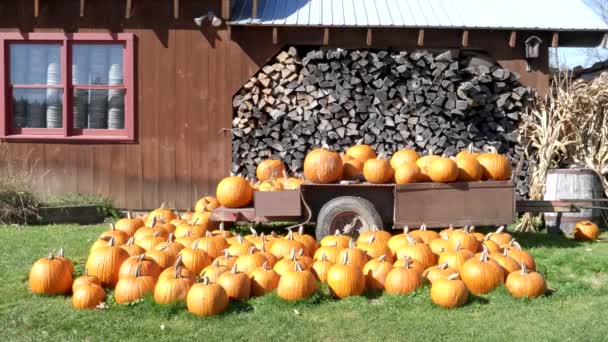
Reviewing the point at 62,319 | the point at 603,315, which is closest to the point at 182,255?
the point at 62,319

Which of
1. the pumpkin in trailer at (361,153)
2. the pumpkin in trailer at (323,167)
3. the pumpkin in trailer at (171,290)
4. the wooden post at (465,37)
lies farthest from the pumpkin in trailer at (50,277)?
the wooden post at (465,37)

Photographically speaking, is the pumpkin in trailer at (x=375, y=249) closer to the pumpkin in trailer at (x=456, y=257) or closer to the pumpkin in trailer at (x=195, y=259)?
the pumpkin in trailer at (x=456, y=257)

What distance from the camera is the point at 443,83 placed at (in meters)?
11.2

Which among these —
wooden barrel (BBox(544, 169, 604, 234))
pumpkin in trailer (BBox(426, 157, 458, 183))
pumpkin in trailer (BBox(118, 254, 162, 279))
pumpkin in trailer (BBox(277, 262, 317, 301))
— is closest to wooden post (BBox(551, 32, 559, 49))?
wooden barrel (BBox(544, 169, 604, 234))

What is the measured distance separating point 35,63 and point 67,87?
27.5 inches

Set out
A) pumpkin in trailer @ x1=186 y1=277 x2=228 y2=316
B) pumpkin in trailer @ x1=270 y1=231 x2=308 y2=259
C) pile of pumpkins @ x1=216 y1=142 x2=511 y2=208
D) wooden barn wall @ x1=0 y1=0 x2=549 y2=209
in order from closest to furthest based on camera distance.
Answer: pumpkin in trailer @ x1=186 y1=277 x2=228 y2=316, pumpkin in trailer @ x1=270 y1=231 x2=308 y2=259, pile of pumpkins @ x1=216 y1=142 x2=511 y2=208, wooden barn wall @ x1=0 y1=0 x2=549 y2=209

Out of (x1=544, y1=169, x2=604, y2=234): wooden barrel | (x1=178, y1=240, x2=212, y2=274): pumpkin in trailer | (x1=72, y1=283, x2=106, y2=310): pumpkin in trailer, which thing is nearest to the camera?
(x1=72, y1=283, x2=106, y2=310): pumpkin in trailer

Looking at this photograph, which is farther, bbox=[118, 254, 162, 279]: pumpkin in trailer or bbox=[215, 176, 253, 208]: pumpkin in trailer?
bbox=[215, 176, 253, 208]: pumpkin in trailer

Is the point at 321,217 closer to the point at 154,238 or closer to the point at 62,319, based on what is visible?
the point at 154,238

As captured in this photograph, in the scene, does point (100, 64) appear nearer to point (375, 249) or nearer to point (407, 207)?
point (407, 207)

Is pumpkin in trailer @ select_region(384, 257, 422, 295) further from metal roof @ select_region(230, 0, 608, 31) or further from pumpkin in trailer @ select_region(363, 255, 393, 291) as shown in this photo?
metal roof @ select_region(230, 0, 608, 31)

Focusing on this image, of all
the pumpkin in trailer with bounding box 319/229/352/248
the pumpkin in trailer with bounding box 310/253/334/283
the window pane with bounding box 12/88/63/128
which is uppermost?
the window pane with bounding box 12/88/63/128

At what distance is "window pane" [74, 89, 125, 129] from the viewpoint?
11750 millimetres

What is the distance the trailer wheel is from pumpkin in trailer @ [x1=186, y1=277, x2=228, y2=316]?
2521mm
